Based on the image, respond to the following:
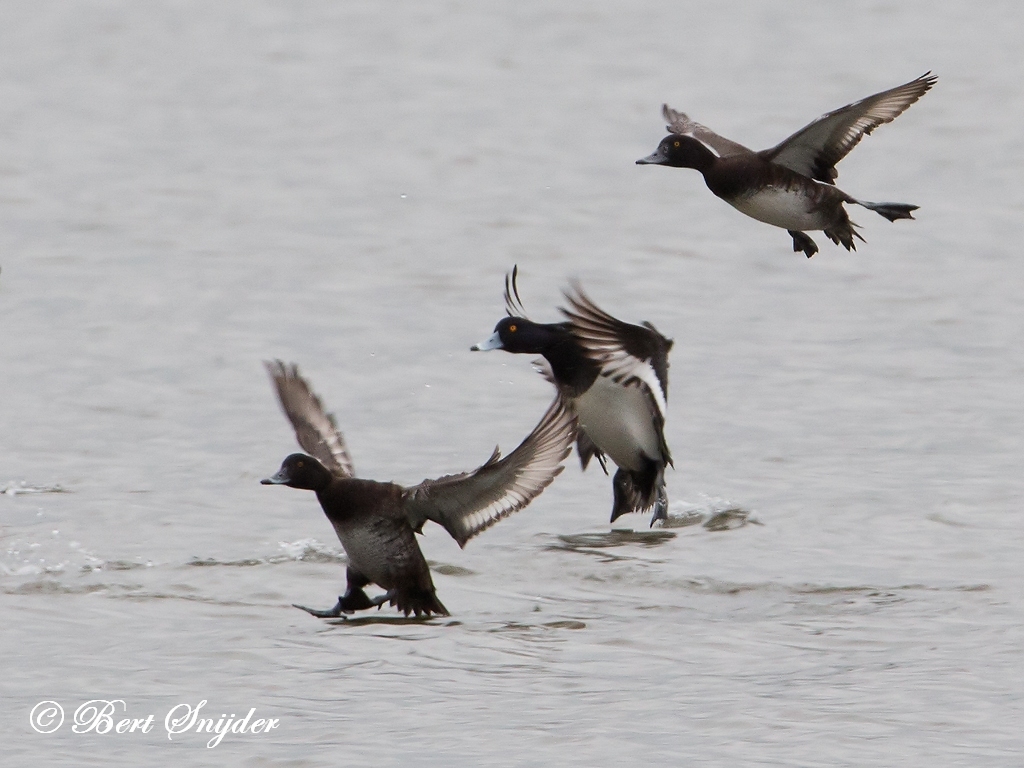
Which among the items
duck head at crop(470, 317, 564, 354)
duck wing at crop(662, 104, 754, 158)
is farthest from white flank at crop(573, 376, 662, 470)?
duck wing at crop(662, 104, 754, 158)

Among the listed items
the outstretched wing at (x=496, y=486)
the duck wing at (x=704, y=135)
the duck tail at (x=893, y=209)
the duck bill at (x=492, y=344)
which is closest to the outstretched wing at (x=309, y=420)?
the outstretched wing at (x=496, y=486)

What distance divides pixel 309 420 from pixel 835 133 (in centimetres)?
A: 283

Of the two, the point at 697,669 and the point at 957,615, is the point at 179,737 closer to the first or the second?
the point at 697,669

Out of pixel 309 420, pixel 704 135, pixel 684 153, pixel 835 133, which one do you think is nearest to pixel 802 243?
pixel 835 133

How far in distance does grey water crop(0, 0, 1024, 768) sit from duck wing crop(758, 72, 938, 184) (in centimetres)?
184

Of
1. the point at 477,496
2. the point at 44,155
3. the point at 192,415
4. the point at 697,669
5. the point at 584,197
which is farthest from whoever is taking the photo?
the point at 44,155

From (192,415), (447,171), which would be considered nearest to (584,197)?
(447,171)

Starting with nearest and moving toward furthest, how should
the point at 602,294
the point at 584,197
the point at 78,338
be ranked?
the point at 78,338, the point at 602,294, the point at 584,197

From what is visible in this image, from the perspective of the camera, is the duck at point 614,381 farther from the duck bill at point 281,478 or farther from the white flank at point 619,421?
the duck bill at point 281,478

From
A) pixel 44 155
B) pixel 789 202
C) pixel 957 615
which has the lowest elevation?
pixel 957 615

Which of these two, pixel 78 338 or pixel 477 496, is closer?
pixel 477 496

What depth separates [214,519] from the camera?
384 inches

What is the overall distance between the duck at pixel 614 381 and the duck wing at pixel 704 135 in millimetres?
999

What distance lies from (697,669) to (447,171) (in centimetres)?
1397
